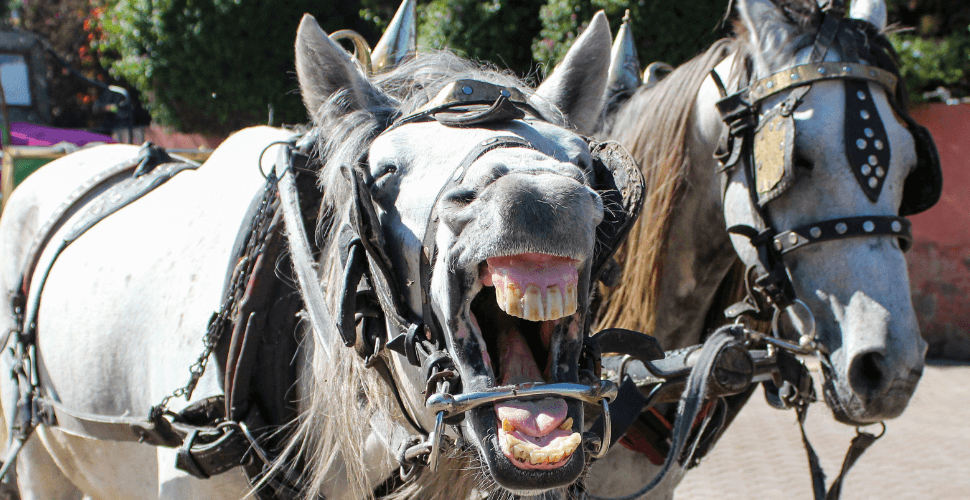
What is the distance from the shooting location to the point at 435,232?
1109 mm

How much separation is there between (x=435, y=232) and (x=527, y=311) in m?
0.19

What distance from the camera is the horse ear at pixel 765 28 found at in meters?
2.13

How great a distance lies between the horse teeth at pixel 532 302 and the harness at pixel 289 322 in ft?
0.38

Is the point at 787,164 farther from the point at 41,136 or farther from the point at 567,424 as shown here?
the point at 41,136

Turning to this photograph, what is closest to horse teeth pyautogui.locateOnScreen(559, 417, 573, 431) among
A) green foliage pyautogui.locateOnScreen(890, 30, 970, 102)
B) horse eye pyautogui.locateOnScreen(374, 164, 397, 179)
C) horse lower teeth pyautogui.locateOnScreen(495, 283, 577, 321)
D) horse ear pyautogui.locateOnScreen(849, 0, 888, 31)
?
horse lower teeth pyautogui.locateOnScreen(495, 283, 577, 321)

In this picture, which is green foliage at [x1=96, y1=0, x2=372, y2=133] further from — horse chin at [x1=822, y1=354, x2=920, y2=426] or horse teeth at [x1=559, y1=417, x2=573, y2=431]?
horse teeth at [x1=559, y1=417, x2=573, y2=431]

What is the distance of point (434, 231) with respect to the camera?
1.11 m

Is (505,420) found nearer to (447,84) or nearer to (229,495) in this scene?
(447,84)

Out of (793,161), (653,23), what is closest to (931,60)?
(653,23)

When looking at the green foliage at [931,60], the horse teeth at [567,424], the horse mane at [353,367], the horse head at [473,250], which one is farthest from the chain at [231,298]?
the green foliage at [931,60]

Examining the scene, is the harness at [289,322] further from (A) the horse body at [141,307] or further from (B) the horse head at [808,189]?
(B) the horse head at [808,189]

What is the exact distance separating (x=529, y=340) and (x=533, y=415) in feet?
0.44

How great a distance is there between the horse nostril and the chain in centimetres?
146

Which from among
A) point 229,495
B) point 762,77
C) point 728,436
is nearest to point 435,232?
point 229,495
